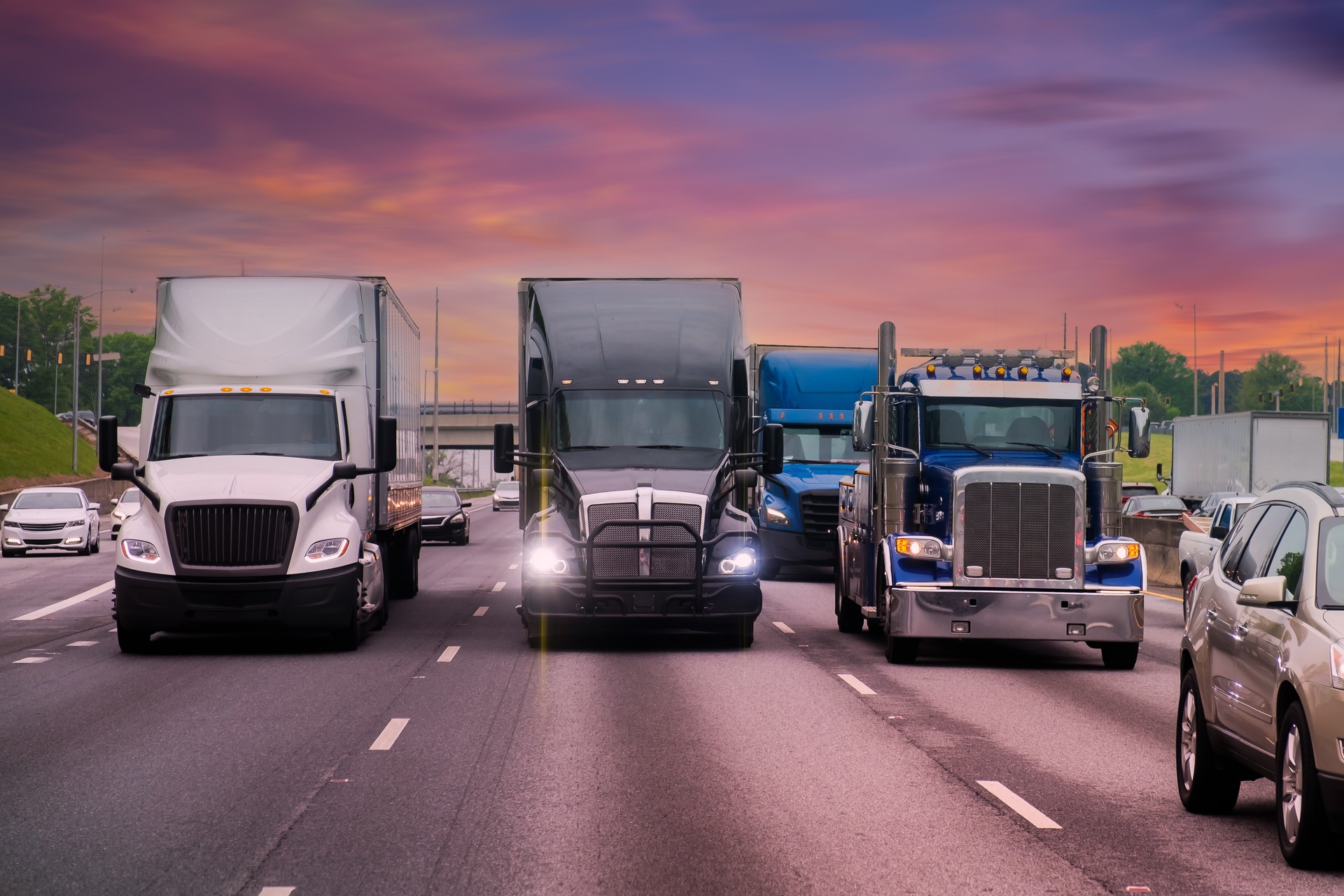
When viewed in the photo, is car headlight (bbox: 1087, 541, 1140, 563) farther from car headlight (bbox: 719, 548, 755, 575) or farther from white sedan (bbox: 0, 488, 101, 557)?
white sedan (bbox: 0, 488, 101, 557)

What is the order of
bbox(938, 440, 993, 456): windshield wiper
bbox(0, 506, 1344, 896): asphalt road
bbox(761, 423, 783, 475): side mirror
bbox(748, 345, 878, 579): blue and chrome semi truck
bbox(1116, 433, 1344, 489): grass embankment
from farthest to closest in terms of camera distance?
1. bbox(1116, 433, 1344, 489): grass embankment
2. bbox(748, 345, 878, 579): blue and chrome semi truck
3. bbox(761, 423, 783, 475): side mirror
4. bbox(938, 440, 993, 456): windshield wiper
5. bbox(0, 506, 1344, 896): asphalt road

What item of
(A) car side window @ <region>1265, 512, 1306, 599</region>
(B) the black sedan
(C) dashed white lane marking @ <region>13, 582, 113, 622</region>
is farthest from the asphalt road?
(B) the black sedan

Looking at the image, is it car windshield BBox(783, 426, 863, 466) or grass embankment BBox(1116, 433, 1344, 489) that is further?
grass embankment BBox(1116, 433, 1344, 489)

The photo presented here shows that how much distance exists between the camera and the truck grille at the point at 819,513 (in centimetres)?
3070

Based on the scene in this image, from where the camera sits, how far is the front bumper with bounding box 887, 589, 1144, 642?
1670 cm

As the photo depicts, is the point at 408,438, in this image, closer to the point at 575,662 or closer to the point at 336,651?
the point at 336,651

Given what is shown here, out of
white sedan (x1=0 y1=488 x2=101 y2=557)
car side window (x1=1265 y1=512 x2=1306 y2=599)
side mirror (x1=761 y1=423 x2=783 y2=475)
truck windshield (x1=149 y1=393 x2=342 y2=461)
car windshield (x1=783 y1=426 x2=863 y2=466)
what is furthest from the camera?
white sedan (x1=0 y1=488 x2=101 y2=557)

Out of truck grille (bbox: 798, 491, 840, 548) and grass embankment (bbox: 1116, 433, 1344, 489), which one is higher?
truck grille (bbox: 798, 491, 840, 548)

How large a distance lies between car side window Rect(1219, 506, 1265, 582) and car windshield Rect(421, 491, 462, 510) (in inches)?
1576

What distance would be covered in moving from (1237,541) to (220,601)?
450 inches

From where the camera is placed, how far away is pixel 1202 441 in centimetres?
4766

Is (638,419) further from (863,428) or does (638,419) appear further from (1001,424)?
(1001,424)

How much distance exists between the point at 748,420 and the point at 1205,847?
12282mm

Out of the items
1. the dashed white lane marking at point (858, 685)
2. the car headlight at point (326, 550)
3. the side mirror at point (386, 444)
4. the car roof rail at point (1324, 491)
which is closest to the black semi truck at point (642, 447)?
the side mirror at point (386, 444)
